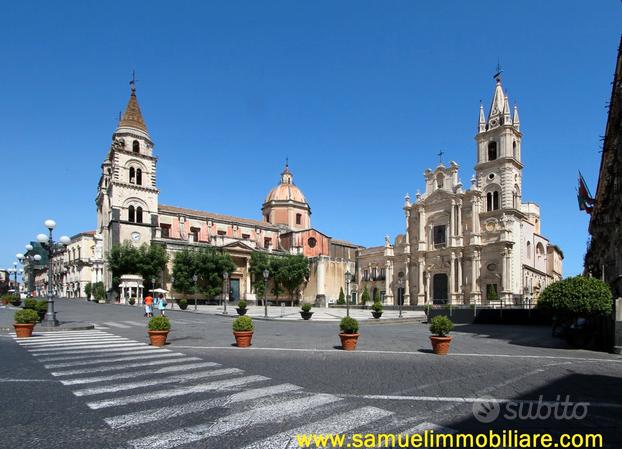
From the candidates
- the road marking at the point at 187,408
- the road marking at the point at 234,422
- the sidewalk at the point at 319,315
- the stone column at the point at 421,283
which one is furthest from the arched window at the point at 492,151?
the road marking at the point at 234,422

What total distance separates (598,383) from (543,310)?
21.8ft

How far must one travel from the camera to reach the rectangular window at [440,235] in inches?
2128

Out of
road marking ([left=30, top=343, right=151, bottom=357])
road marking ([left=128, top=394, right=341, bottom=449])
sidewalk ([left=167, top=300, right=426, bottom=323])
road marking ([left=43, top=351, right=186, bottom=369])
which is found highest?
road marking ([left=128, top=394, right=341, bottom=449])

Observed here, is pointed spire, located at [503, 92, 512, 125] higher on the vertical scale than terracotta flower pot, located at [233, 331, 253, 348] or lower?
higher

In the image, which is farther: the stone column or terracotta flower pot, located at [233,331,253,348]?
the stone column

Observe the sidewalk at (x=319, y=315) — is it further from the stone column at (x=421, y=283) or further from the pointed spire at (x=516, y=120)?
the pointed spire at (x=516, y=120)

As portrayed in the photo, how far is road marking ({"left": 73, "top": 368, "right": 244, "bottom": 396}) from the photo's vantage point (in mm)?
7469

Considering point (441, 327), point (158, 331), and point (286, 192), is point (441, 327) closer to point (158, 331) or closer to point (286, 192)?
point (158, 331)

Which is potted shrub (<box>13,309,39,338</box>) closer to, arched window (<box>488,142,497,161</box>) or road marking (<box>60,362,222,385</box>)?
road marking (<box>60,362,222,385</box>)

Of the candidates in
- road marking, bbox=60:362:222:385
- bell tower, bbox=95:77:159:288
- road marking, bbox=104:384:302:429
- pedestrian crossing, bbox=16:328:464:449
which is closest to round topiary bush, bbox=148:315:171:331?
pedestrian crossing, bbox=16:328:464:449

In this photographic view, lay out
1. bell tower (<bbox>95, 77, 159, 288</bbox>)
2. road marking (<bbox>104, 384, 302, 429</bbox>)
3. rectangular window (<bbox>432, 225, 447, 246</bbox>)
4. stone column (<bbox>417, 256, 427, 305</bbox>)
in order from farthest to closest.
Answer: rectangular window (<bbox>432, 225, 447, 246</bbox>) < stone column (<bbox>417, 256, 427, 305</bbox>) < bell tower (<bbox>95, 77, 159, 288</bbox>) < road marking (<bbox>104, 384, 302, 429</bbox>)

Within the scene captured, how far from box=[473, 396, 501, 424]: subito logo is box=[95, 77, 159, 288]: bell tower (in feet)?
160

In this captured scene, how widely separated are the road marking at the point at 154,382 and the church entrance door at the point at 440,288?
4567cm

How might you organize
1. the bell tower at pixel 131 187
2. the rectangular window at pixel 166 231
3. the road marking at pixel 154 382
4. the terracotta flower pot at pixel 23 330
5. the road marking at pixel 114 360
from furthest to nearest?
the rectangular window at pixel 166 231 < the bell tower at pixel 131 187 < the terracotta flower pot at pixel 23 330 < the road marking at pixel 114 360 < the road marking at pixel 154 382
